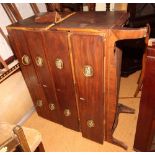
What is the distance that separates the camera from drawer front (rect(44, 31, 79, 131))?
51.0 inches

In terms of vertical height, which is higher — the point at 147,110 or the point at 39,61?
the point at 39,61

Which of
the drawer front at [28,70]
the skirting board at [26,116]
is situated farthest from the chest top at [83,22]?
the skirting board at [26,116]

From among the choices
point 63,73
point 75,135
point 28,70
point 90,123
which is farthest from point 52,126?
point 63,73

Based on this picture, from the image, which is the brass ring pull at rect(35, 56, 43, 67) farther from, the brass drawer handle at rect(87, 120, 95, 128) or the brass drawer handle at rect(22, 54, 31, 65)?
the brass drawer handle at rect(87, 120, 95, 128)

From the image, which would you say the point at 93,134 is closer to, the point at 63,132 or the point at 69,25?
the point at 63,132

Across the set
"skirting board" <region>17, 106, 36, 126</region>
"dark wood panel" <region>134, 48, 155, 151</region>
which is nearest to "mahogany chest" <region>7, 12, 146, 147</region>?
"dark wood panel" <region>134, 48, 155, 151</region>

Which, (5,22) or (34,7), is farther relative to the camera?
(34,7)

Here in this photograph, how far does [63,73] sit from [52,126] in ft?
2.56

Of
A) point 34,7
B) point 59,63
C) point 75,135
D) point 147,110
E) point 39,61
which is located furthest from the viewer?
point 34,7

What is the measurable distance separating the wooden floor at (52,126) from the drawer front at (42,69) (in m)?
0.17

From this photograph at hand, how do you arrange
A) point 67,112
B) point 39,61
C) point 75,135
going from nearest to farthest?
point 39,61 < point 67,112 < point 75,135

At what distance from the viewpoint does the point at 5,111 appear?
5.98 feet

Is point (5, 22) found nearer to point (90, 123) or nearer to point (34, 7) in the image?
point (34, 7)

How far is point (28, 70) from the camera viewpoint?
67.5 inches
